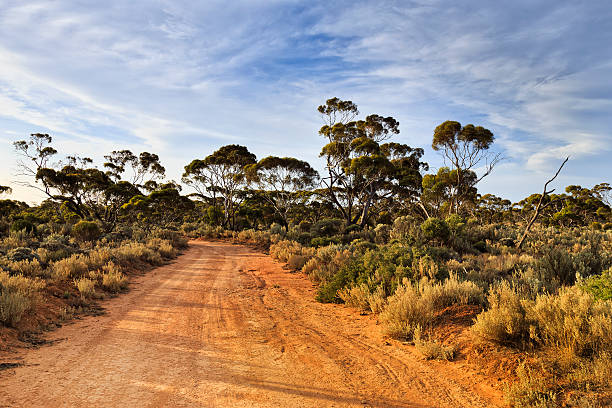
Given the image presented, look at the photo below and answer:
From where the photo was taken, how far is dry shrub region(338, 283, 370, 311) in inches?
313

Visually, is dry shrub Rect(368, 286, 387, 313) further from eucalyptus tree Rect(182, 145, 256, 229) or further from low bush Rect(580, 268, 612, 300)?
eucalyptus tree Rect(182, 145, 256, 229)

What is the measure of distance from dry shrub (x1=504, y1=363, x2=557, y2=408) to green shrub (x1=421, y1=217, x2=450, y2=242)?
39.5 ft

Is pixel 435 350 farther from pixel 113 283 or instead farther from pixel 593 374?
pixel 113 283

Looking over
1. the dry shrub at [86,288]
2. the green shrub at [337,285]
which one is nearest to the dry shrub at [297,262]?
the green shrub at [337,285]

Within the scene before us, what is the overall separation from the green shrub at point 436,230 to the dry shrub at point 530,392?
12.0 m

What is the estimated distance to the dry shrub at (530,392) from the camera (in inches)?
140

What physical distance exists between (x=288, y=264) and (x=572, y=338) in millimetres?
12165

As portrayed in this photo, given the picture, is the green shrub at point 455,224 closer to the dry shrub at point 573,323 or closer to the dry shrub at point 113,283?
the dry shrub at point 573,323

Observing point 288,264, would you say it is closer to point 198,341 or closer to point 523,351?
point 198,341

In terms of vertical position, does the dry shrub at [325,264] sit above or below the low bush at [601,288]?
below

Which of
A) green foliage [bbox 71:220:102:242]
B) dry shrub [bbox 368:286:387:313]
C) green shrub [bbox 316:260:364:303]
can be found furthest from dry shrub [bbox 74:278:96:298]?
green foliage [bbox 71:220:102:242]

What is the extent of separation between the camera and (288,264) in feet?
50.7

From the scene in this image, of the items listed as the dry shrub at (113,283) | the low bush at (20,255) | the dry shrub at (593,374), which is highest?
the dry shrub at (593,374)

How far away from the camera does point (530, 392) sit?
12.2 ft
